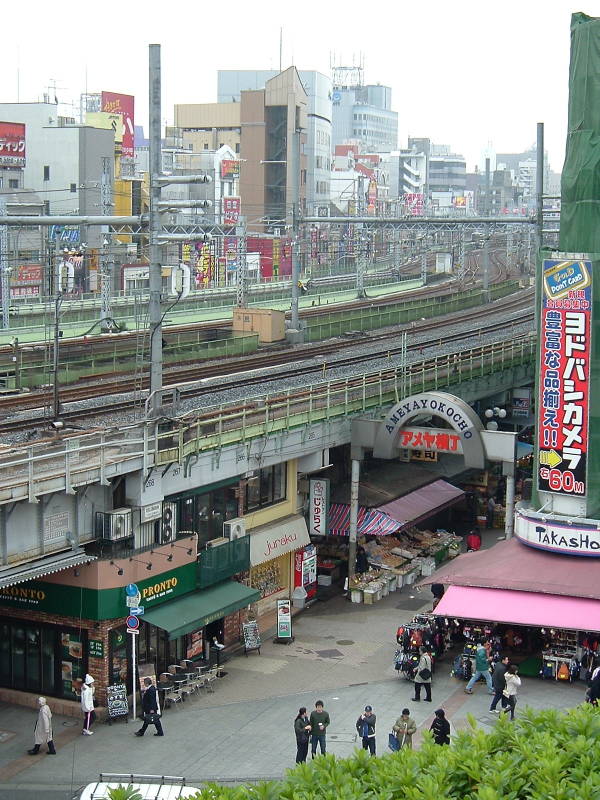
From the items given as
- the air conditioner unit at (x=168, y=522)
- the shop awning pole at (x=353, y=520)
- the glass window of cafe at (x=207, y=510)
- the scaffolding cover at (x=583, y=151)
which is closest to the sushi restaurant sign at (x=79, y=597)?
the air conditioner unit at (x=168, y=522)

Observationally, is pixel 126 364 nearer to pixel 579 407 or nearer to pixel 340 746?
pixel 579 407

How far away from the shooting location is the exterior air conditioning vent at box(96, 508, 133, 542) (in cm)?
2511

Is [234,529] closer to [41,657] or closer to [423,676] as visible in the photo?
[41,657]

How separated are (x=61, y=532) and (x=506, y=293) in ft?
244

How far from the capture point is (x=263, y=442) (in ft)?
98.4

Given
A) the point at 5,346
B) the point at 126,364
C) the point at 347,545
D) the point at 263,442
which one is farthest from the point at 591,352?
the point at 5,346

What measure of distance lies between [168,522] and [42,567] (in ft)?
14.1

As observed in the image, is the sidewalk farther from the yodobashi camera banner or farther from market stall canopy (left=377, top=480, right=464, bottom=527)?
the yodobashi camera banner

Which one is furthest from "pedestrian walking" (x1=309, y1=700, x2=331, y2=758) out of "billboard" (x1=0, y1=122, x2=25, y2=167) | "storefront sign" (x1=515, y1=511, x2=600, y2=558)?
"billboard" (x1=0, y1=122, x2=25, y2=167)

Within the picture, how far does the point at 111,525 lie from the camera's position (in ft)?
82.4

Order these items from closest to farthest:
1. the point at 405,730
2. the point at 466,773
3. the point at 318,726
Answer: the point at 466,773, the point at 405,730, the point at 318,726

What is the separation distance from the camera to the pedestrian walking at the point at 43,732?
22766 millimetres

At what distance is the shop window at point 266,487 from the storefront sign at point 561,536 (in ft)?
19.7

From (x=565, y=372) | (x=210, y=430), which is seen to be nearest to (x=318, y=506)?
(x=210, y=430)
